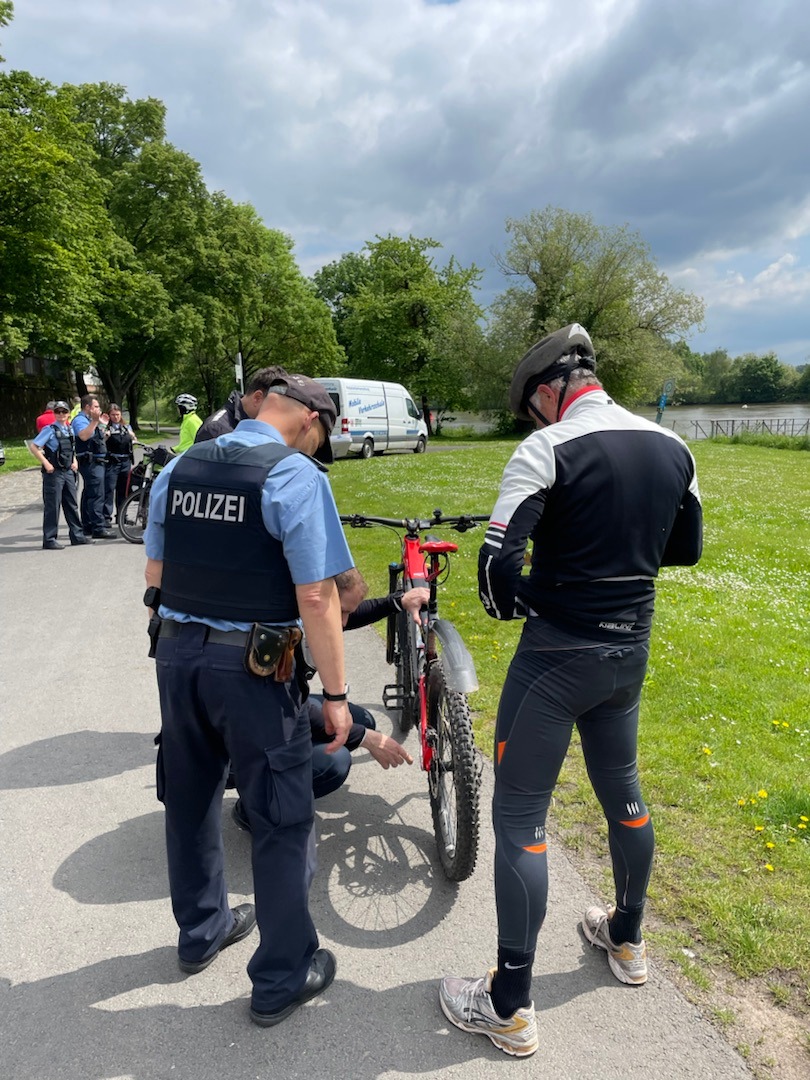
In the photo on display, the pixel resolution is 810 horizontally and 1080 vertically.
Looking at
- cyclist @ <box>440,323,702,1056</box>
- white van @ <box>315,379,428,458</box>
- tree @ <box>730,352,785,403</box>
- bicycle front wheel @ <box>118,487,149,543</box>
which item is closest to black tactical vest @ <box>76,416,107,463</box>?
bicycle front wheel @ <box>118,487,149,543</box>

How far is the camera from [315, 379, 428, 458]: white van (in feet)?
74.5

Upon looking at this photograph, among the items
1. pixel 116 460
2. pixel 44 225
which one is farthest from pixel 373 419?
pixel 116 460

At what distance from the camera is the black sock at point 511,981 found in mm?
2166

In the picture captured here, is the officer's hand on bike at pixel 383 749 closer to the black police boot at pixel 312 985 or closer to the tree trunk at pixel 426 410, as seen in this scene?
the black police boot at pixel 312 985

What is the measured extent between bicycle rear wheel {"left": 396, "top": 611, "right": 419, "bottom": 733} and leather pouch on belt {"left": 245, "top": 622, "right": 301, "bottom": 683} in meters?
1.47

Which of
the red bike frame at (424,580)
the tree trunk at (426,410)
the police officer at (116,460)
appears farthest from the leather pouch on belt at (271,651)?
the tree trunk at (426,410)

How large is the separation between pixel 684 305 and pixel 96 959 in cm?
4226

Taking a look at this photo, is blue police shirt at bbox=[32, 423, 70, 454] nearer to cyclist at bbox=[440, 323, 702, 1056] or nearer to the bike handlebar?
the bike handlebar

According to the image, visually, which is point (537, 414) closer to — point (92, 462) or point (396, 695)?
point (396, 695)

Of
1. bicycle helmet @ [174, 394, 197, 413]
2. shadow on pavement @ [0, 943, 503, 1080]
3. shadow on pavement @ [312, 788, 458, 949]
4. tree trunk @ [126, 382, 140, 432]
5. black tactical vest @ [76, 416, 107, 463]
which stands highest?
tree trunk @ [126, 382, 140, 432]

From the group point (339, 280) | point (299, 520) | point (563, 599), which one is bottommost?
point (563, 599)

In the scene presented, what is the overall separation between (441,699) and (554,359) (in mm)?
1634

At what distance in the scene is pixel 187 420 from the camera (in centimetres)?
770

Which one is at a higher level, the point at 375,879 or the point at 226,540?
the point at 226,540
